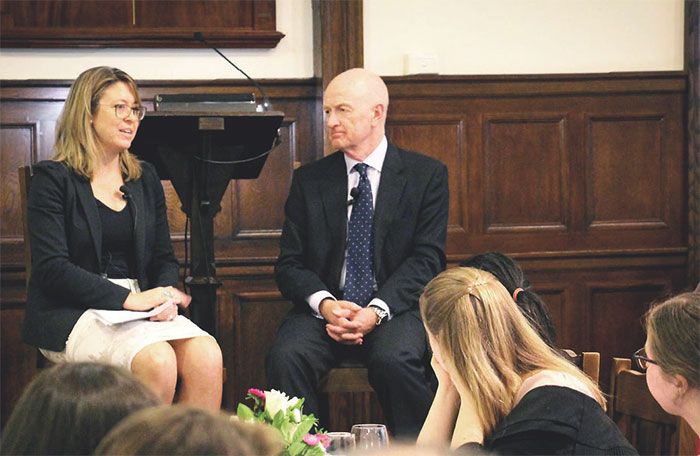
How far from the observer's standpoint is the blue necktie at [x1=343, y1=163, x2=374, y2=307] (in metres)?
3.87

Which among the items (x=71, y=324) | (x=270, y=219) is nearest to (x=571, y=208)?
(x=270, y=219)

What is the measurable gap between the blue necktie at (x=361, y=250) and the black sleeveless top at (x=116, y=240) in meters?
0.82

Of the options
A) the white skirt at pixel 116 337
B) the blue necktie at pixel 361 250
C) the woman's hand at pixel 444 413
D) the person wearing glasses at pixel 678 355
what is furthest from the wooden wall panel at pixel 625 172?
the person wearing glasses at pixel 678 355

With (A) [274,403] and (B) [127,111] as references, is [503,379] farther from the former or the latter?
(B) [127,111]

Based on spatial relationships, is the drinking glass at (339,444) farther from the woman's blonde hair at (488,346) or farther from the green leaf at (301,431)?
the woman's blonde hair at (488,346)

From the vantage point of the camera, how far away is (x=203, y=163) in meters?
3.63

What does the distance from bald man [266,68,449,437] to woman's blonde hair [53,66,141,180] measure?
0.84 m

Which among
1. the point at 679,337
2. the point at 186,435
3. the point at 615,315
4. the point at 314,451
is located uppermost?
the point at 186,435

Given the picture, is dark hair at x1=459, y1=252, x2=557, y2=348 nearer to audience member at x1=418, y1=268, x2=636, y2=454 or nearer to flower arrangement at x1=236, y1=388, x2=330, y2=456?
audience member at x1=418, y1=268, x2=636, y2=454

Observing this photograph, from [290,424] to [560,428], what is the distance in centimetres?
59

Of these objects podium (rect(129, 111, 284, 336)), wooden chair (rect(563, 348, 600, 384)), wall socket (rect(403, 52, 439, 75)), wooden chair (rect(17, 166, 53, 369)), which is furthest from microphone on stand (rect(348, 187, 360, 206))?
wooden chair (rect(563, 348, 600, 384))

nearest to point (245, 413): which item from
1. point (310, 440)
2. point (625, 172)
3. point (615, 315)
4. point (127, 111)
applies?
point (310, 440)

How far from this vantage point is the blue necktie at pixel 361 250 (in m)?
3.87

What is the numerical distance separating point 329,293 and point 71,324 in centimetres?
96
